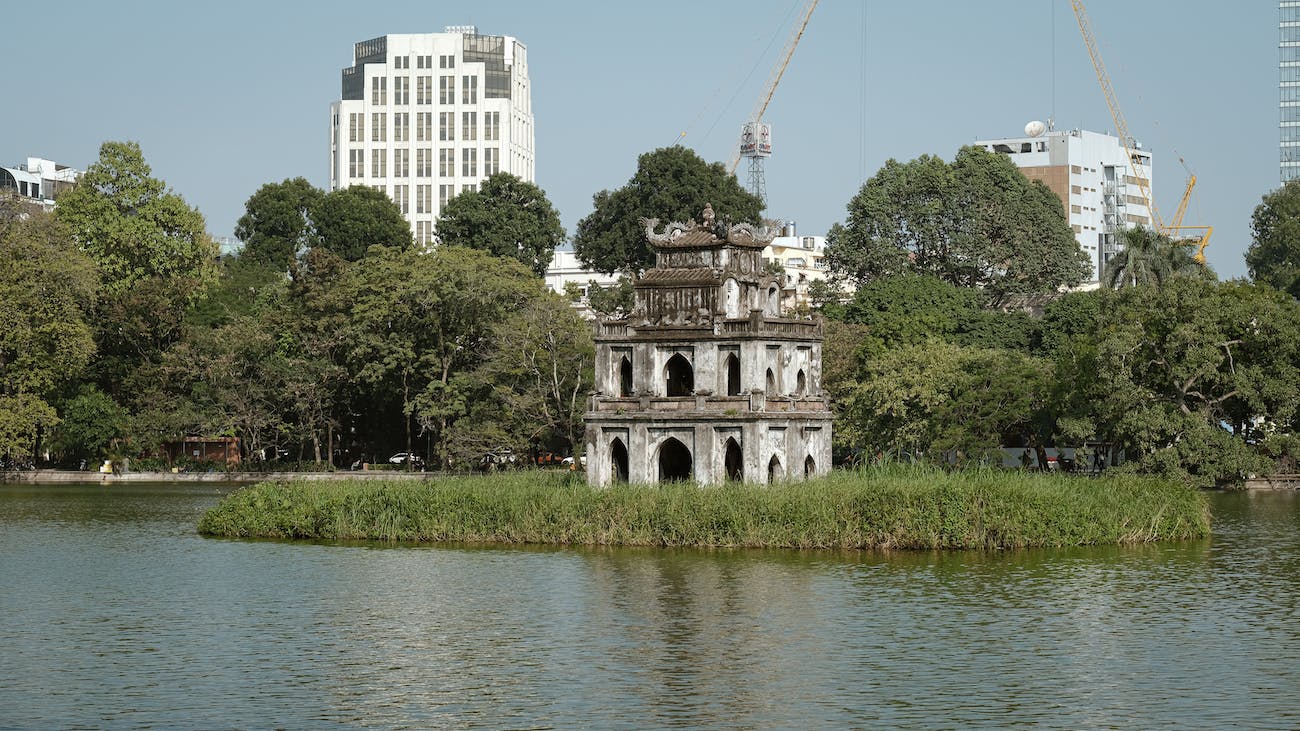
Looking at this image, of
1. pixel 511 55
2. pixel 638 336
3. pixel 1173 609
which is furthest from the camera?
pixel 511 55

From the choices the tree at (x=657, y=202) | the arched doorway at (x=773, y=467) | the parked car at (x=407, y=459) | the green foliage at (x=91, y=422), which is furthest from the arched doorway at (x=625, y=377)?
the tree at (x=657, y=202)

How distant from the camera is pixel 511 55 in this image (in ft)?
625

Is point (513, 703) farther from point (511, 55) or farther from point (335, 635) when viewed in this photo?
point (511, 55)

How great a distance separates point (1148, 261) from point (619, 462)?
49.4 m

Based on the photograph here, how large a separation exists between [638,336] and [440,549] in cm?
1214

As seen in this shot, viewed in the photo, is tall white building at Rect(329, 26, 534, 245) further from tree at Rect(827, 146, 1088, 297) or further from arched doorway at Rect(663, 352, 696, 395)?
arched doorway at Rect(663, 352, 696, 395)

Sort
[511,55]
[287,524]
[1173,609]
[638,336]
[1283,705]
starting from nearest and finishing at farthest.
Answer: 1. [1283,705]
2. [1173,609]
3. [287,524]
4. [638,336]
5. [511,55]

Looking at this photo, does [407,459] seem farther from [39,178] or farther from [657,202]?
[39,178]

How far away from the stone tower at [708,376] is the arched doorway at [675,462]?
73 mm

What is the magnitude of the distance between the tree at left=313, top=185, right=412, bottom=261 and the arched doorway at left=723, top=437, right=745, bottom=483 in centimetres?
7294

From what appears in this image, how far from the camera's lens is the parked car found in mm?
104944

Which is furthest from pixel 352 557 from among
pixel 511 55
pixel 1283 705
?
pixel 511 55

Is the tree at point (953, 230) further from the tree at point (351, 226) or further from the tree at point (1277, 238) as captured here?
the tree at point (351, 226)

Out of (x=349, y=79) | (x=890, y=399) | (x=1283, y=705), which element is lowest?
(x=1283, y=705)
